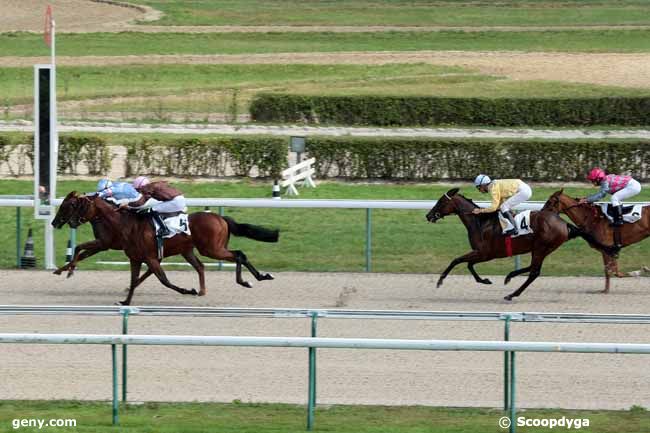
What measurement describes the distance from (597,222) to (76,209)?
4.95 meters

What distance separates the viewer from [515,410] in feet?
25.2

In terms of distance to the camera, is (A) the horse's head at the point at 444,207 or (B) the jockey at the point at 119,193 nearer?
(B) the jockey at the point at 119,193

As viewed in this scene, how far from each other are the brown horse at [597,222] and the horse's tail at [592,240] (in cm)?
19

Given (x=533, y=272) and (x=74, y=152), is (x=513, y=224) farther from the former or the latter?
(x=74, y=152)

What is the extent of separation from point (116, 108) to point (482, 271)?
1490 centimetres

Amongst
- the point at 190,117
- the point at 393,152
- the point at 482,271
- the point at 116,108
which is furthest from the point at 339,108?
the point at 482,271

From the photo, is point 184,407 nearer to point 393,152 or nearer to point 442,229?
point 442,229

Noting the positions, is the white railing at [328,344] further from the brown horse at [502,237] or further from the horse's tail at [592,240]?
A: the horse's tail at [592,240]

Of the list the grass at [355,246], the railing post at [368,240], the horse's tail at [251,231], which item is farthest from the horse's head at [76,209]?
the railing post at [368,240]

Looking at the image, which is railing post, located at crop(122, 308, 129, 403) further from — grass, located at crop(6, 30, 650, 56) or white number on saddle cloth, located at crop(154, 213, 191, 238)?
grass, located at crop(6, 30, 650, 56)

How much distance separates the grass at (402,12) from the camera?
157ft

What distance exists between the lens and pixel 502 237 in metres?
12.7

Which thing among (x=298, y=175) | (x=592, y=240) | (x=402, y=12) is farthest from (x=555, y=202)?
(x=402, y=12)

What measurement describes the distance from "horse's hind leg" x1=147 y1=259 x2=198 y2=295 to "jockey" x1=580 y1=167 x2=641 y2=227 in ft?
12.8
